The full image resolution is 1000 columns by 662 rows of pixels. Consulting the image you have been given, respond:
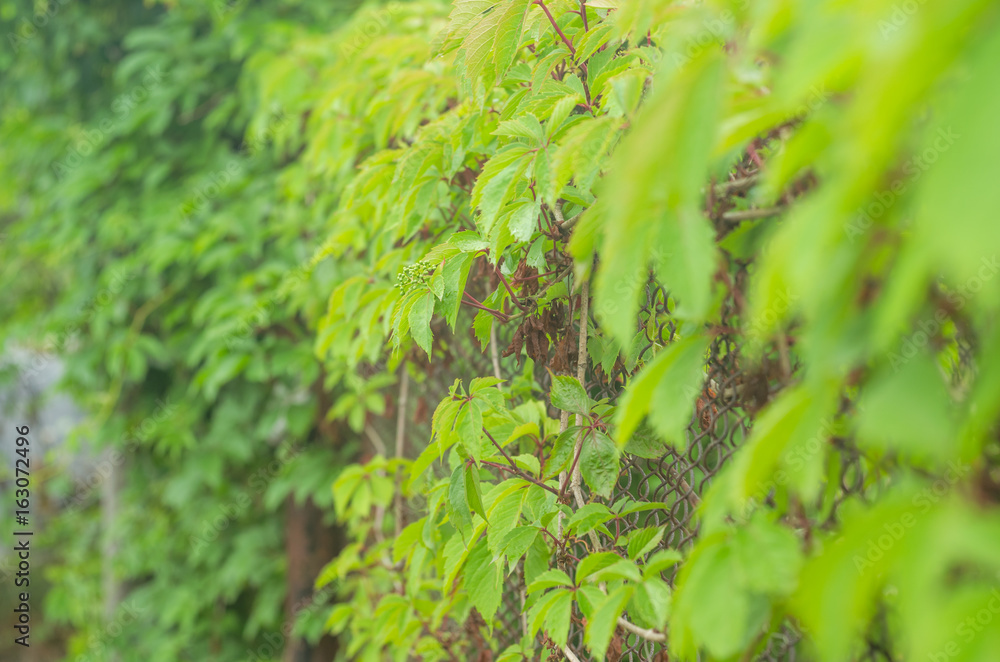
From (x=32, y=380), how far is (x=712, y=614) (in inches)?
180

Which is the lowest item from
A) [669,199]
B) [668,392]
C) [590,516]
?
[590,516]

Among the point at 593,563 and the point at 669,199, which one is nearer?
the point at 669,199

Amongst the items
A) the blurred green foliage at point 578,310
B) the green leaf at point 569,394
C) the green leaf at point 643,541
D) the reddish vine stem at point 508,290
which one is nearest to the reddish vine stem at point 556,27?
the blurred green foliage at point 578,310

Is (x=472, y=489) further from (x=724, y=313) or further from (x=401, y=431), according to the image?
(x=401, y=431)

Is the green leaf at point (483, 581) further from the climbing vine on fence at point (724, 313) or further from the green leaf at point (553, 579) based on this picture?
the green leaf at point (553, 579)

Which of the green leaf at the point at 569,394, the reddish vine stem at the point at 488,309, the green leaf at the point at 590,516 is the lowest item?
the green leaf at the point at 590,516

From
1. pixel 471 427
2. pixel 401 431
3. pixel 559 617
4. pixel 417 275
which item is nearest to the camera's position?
pixel 559 617

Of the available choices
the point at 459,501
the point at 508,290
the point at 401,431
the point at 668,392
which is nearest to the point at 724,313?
the point at 668,392

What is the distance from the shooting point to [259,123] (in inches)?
97.2

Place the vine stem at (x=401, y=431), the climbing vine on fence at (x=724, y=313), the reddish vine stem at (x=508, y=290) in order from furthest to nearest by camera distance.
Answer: the vine stem at (x=401, y=431)
the reddish vine stem at (x=508, y=290)
the climbing vine on fence at (x=724, y=313)

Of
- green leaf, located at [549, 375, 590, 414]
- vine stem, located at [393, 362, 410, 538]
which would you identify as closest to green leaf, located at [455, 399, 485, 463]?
green leaf, located at [549, 375, 590, 414]

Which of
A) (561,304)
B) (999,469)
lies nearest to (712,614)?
(999,469)

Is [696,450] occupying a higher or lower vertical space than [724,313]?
lower

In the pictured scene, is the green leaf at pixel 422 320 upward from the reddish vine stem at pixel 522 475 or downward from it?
upward
